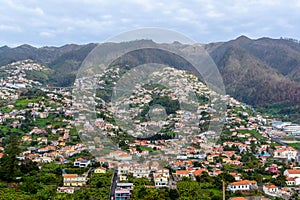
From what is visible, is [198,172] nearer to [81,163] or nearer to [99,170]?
[99,170]

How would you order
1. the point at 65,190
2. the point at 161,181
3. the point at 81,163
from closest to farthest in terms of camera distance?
the point at 65,190 < the point at 161,181 < the point at 81,163

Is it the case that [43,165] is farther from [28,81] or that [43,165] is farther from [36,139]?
[28,81]

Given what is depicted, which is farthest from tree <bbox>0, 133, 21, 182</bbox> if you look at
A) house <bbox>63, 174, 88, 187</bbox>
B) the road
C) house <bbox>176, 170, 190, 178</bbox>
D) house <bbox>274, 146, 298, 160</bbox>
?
house <bbox>274, 146, 298, 160</bbox>

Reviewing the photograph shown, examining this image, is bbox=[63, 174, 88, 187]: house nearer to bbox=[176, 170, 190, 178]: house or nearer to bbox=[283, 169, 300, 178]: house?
bbox=[176, 170, 190, 178]: house

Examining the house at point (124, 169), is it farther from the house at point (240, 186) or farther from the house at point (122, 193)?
the house at point (240, 186)

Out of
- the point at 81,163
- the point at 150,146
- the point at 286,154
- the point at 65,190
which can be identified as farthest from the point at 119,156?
the point at 286,154

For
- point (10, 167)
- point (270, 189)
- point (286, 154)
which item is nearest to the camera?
point (270, 189)

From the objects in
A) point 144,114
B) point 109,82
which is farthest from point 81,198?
point 109,82

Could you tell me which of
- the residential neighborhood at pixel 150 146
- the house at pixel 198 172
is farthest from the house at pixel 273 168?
the house at pixel 198 172
